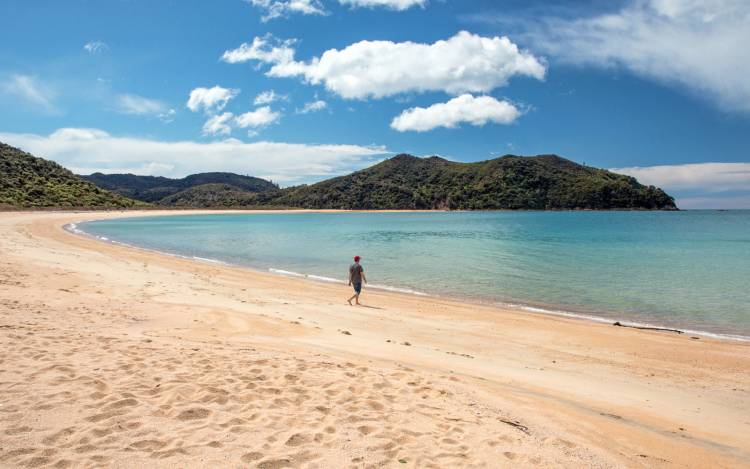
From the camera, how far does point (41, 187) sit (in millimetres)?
97625

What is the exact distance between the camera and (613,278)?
2278 centimetres

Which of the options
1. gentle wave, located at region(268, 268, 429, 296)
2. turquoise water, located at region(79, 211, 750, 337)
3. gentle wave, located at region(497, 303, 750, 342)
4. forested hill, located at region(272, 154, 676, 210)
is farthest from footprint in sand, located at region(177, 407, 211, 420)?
forested hill, located at region(272, 154, 676, 210)

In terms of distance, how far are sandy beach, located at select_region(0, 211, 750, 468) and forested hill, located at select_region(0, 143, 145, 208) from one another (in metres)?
92.7

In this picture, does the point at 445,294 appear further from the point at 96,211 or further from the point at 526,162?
the point at 526,162

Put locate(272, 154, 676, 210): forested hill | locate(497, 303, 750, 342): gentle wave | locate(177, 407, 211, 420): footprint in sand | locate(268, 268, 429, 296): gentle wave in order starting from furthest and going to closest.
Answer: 1. locate(272, 154, 676, 210): forested hill
2. locate(268, 268, 429, 296): gentle wave
3. locate(497, 303, 750, 342): gentle wave
4. locate(177, 407, 211, 420): footprint in sand

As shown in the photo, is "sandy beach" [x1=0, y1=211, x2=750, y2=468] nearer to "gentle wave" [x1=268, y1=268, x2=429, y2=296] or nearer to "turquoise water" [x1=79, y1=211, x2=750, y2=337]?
"turquoise water" [x1=79, y1=211, x2=750, y2=337]

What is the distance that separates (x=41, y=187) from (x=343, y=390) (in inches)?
4676

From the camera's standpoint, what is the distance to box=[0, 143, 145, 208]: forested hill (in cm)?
8794

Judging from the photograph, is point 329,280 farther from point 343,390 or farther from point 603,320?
point 343,390

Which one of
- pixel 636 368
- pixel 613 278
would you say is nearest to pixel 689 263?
pixel 613 278

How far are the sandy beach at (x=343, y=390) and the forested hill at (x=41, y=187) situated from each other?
9275 centimetres

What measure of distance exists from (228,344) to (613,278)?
20936mm

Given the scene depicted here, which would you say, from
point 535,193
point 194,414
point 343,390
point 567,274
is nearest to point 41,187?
point 567,274

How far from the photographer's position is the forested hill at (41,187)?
87.9 metres
